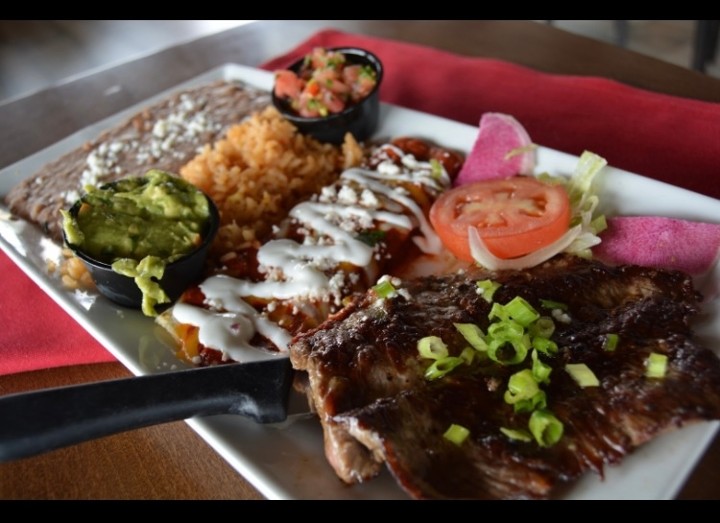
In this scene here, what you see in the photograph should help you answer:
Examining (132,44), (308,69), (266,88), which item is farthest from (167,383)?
(132,44)

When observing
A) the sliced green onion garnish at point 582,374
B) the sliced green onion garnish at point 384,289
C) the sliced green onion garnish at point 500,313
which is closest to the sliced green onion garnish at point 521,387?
the sliced green onion garnish at point 582,374

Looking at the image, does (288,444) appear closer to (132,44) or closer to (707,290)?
(707,290)

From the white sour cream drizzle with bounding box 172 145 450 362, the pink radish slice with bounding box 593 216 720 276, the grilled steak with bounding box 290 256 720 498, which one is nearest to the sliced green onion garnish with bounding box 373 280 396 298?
the grilled steak with bounding box 290 256 720 498

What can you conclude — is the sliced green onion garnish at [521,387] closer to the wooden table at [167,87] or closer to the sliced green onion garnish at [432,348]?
the sliced green onion garnish at [432,348]

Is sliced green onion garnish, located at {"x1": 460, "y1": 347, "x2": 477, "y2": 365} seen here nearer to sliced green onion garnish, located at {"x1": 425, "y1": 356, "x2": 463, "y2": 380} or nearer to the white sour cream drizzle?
sliced green onion garnish, located at {"x1": 425, "y1": 356, "x2": 463, "y2": 380}

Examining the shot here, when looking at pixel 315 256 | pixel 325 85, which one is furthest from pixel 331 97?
pixel 315 256
